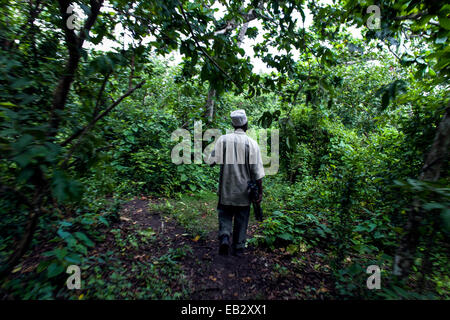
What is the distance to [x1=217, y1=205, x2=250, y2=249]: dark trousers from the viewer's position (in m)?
2.99

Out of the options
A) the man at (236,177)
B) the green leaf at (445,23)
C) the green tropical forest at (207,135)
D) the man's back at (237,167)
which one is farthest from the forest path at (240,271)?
the green leaf at (445,23)

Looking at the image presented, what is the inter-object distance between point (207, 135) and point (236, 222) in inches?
83.3

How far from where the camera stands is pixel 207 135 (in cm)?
431

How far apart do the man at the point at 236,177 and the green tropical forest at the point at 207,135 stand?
32 cm

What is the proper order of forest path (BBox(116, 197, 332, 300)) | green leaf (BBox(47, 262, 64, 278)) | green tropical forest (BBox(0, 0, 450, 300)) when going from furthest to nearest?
forest path (BBox(116, 197, 332, 300)) → green leaf (BBox(47, 262, 64, 278)) → green tropical forest (BBox(0, 0, 450, 300))

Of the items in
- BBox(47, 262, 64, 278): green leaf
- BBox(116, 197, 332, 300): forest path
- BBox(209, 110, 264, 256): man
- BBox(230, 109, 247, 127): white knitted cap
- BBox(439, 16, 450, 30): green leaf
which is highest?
BBox(439, 16, 450, 30): green leaf

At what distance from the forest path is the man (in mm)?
286

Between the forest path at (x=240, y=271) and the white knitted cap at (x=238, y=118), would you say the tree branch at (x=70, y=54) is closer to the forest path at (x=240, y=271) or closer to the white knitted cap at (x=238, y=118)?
the white knitted cap at (x=238, y=118)

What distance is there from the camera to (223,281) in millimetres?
2531

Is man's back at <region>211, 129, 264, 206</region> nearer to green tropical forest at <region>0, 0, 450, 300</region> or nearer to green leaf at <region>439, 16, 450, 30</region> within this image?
green tropical forest at <region>0, 0, 450, 300</region>

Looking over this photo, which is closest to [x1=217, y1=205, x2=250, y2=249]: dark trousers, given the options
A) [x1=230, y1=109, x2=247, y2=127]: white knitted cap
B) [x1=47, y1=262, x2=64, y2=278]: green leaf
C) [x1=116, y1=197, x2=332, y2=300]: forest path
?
[x1=116, y1=197, x2=332, y2=300]: forest path

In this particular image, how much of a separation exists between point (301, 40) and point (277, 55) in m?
0.28
